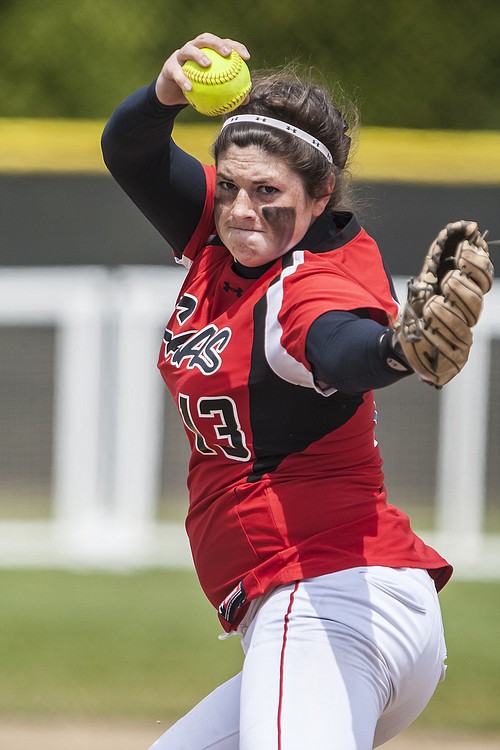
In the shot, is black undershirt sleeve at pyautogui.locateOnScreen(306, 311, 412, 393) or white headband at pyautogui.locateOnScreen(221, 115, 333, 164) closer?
black undershirt sleeve at pyautogui.locateOnScreen(306, 311, 412, 393)

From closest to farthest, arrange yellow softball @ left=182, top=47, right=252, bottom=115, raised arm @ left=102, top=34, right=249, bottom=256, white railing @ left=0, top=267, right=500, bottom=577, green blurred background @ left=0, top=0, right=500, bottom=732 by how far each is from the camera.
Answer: yellow softball @ left=182, top=47, right=252, bottom=115 < raised arm @ left=102, top=34, right=249, bottom=256 < white railing @ left=0, top=267, right=500, bottom=577 < green blurred background @ left=0, top=0, right=500, bottom=732

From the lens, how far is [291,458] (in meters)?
1.79

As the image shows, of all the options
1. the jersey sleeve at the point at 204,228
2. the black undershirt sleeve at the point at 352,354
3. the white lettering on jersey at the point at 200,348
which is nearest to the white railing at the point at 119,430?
the jersey sleeve at the point at 204,228

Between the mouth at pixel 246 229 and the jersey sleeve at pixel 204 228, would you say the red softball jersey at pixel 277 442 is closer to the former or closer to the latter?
the mouth at pixel 246 229

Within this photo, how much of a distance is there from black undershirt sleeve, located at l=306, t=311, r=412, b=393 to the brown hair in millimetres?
382

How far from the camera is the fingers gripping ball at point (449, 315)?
1.43 meters

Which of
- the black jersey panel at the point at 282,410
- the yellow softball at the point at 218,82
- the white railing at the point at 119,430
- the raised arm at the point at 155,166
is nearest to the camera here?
the black jersey panel at the point at 282,410

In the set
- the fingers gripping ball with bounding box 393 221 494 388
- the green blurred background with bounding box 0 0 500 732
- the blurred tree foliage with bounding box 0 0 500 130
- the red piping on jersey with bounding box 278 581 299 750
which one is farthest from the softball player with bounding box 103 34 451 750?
the blurred tree foliage with bounding box 0 0 500 130

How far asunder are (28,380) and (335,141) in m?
2.98

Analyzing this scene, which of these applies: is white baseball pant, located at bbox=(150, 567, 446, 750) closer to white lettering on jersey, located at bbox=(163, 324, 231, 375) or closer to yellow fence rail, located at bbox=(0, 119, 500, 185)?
white lettering on jersey, located at bbox=(163, 324, 231, 375)

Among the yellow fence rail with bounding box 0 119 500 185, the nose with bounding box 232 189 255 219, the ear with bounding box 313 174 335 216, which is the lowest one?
the nose with bounding box 232 189 255 219

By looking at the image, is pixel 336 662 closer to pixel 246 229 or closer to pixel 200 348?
pixel 200 348

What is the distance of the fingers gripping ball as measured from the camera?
56.2 inches

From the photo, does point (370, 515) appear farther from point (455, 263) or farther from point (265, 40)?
point (265, 40)
